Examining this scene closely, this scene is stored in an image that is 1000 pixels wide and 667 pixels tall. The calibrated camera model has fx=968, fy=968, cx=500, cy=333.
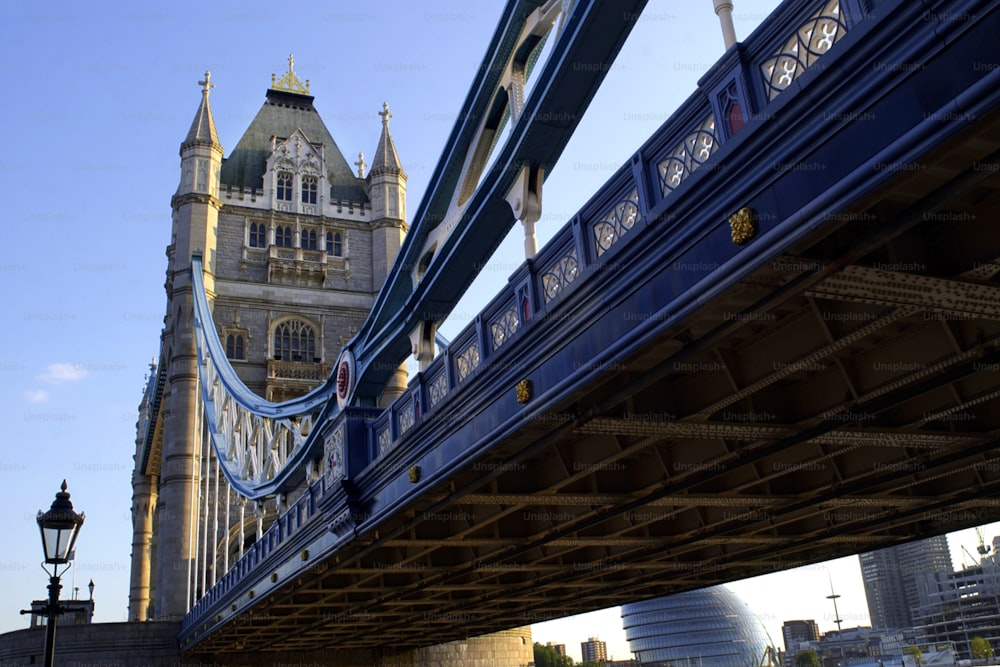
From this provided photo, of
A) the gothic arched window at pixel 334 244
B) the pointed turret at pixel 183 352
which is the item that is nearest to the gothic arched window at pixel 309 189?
the gothic arched window at pixel 334 244

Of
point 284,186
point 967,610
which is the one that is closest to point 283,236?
point 284,186

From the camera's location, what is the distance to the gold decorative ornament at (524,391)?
8898 mm

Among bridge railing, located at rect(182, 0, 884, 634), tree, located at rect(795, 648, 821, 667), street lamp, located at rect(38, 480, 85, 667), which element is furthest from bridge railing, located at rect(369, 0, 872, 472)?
tree, located at rect(795, 648, 821, 667)

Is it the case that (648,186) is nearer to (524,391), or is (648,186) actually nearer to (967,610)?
(524,391)

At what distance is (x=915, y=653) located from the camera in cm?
10944

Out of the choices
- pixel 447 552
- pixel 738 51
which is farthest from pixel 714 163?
pixel 447 552

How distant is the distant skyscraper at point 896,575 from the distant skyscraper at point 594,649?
167 ft

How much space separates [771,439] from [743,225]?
458 centimetres

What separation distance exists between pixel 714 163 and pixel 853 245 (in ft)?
3.50

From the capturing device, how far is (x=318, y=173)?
51438 millimetres

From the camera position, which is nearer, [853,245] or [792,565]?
[853,245]

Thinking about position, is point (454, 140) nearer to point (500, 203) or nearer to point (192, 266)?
point (500, 203)

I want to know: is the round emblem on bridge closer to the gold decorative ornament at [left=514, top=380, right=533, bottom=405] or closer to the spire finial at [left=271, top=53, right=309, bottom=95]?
the gold decorative ornament at [left=514, top=380, right=533, bottom=405]

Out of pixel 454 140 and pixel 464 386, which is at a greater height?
pixel 454 140
